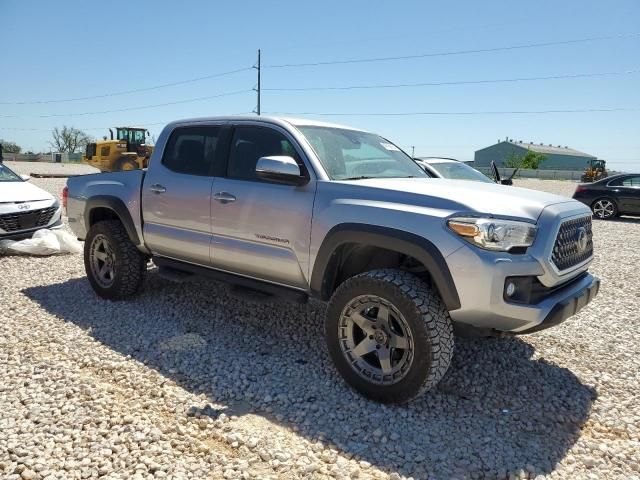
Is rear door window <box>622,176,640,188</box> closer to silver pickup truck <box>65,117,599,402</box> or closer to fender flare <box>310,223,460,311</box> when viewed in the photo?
silver pickup truck <box>65,117,599,402</box>

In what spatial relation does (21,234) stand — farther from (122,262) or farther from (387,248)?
(387,248)

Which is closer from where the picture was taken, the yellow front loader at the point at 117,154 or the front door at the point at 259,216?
the front door at the point at 259,216

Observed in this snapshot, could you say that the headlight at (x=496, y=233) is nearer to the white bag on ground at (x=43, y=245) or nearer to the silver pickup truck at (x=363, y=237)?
the silver pickup truck at (x=363, y=237)

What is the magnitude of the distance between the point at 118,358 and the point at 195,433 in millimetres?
1345

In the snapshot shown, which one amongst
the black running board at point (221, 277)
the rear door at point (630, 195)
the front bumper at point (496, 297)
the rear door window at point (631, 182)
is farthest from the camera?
the rear door window at point (631, 182)

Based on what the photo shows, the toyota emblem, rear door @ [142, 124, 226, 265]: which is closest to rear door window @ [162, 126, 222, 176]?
rear door @ [142, 124, 226, 265]

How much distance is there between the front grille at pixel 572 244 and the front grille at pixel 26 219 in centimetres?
751

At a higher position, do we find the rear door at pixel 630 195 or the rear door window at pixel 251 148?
the rear door window at pixel 251 148

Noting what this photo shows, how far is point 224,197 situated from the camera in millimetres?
4070

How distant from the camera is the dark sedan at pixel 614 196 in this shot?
1434cm

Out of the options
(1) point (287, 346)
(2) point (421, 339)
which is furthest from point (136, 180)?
(2) point (421, 339)

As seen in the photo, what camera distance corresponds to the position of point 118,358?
12.6 feet

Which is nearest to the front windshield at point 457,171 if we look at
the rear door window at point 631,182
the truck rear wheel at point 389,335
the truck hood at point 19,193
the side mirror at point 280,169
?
the side mirror at point 280,169

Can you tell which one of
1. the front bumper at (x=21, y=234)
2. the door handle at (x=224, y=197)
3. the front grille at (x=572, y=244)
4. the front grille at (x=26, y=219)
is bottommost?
the front bumper at (x=21, y=234)
